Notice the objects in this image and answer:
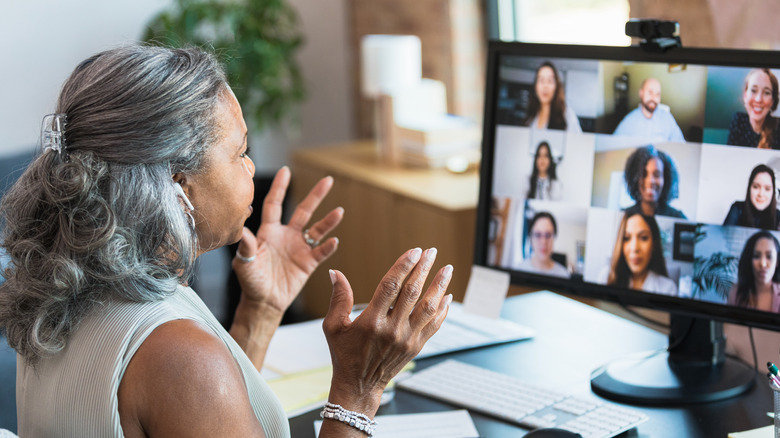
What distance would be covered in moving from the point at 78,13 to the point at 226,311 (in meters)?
1.60

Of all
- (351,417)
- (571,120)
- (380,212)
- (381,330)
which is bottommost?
(380,212)

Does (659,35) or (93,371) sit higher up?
(659,35)

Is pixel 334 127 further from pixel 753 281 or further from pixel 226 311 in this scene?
pixel 753 281

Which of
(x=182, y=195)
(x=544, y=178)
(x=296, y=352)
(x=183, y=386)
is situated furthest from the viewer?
(x=296, y=352)

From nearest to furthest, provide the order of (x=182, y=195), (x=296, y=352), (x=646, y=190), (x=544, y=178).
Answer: (x=182, y=195) → (x=646, y=190) → (x=544, y=178) → (x=296, y=352)

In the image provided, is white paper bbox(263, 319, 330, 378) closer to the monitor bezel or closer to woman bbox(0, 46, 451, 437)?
the monitor bezel

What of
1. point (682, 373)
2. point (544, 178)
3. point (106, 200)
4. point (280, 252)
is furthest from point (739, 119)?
point (106, 200)

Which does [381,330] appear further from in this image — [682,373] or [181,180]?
[682,373]

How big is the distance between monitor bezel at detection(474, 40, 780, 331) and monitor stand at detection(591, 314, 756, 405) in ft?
0.41

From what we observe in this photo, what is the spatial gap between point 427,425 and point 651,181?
1.73ft

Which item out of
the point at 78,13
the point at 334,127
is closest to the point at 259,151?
the point at 334,127

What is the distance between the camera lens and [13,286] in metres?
1.06

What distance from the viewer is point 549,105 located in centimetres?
145

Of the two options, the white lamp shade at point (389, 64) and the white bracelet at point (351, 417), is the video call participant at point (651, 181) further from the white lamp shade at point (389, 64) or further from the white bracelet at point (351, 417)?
the white lamp shade at point (389, 64)
